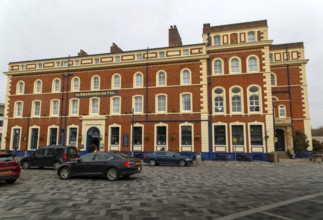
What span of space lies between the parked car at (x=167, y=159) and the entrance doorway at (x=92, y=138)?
9364 millimetres

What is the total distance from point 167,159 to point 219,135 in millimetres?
7361

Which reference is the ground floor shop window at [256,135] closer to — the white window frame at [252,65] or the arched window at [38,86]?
the white window frame at [252,65]

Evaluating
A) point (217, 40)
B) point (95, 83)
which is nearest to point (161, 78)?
point (217, 40)

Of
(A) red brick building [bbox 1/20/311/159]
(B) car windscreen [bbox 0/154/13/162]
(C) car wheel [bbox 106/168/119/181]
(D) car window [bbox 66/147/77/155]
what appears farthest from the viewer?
(A) red brick building [bbox 1/20/311/159]

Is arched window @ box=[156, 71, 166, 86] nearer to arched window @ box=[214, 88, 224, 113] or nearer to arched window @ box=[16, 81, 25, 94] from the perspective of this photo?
arched window @ box=[214, 88, 224, 113]

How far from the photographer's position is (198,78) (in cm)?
2442

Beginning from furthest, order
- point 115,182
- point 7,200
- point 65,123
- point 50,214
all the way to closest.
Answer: point 65,123, point 115,182, point 7,200, point 50,214

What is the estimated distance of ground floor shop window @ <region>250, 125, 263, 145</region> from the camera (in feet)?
72.8

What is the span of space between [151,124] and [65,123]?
37.0 feet

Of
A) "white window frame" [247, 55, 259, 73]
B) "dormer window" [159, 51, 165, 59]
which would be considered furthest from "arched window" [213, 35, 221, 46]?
"dormer window" [159, 51, 165, 59]

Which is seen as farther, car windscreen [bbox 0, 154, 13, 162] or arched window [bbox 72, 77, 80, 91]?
arched window [bbox 72, 77, 80, 91]

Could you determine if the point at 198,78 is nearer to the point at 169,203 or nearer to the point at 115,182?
the point at 115,182

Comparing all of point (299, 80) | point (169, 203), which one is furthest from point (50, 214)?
point (299, 80)

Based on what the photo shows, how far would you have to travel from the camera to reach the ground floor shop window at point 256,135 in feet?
72.8
